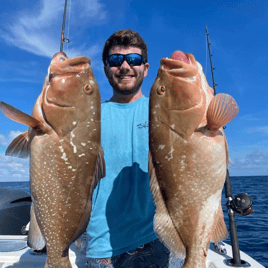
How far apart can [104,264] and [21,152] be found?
5.07 feet

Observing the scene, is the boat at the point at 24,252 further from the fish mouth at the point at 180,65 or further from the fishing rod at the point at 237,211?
the fish mouth at the point at 180,65

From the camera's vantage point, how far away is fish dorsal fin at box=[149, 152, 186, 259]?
7.29 ft

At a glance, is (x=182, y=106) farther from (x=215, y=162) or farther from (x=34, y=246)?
(x=34, y=246)

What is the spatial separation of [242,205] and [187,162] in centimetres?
219

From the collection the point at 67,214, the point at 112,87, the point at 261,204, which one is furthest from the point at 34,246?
the point at 261,204

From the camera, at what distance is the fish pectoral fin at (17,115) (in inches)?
80.9

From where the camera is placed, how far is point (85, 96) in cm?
230

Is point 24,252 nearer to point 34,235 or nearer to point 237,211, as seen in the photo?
point 34,235

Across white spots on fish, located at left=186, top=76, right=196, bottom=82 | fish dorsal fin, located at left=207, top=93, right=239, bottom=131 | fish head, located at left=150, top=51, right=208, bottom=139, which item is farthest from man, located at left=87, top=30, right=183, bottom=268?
fish dorsal fin, located at left=207, top=93, right=239, bottom=131

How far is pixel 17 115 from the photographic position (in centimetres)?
206

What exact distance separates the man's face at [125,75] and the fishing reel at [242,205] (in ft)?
7.76

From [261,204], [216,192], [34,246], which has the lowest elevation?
[261,204]

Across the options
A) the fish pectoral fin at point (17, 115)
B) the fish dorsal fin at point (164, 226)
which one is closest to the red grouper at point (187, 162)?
the fish dorsal fin at point (164, 226)

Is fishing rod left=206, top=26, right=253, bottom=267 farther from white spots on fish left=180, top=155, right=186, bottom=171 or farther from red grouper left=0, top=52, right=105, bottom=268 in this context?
red grouper left=0, top=52, right=105, bottom=268
